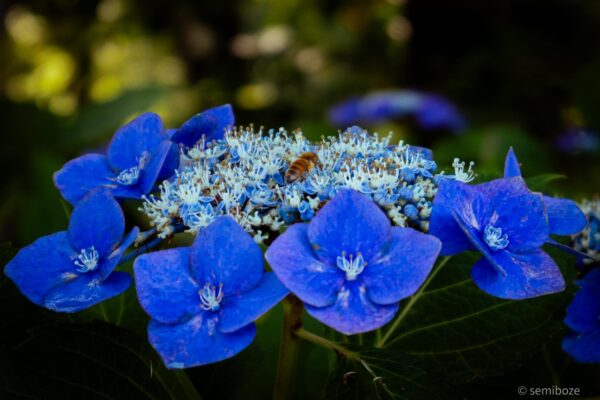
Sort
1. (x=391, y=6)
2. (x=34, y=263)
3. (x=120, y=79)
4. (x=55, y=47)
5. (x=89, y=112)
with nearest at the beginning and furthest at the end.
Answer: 1. (x=34, y=263)
2. (x=89, y=112)
3. (x=391, y=6)
4. (x=55, y=47)
5. (x=120, y=79)

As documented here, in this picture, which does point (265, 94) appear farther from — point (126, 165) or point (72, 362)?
point (72, 362)

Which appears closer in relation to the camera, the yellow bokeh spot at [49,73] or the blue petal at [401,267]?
the blue petal at [401,267]

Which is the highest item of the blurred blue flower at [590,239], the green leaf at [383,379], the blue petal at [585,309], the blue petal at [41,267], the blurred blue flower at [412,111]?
the blue petal at [41,267]

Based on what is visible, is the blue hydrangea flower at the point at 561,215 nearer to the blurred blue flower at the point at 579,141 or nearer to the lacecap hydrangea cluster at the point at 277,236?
the lacecap hydrangea cluster at the point at 277,236

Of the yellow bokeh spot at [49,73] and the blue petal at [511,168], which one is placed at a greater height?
the blue petal at [511,168]

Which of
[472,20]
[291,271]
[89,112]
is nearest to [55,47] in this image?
[89,112]

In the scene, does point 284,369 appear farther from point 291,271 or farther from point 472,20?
point 472,20

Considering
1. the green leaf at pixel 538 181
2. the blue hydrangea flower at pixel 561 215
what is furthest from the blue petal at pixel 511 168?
the green leaf at pixel 538 181

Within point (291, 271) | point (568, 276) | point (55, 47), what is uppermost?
point (291, 271)
